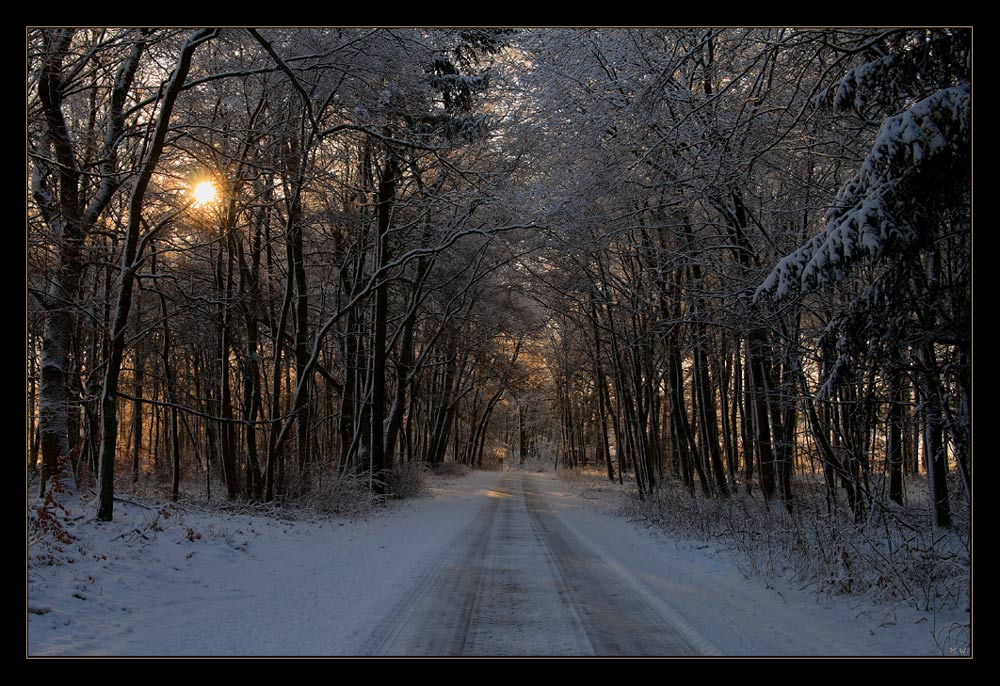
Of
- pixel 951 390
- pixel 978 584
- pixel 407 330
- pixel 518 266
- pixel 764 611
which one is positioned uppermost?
pixel 518 266

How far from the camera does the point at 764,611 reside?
18.9 feet

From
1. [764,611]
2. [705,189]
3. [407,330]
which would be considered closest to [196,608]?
[764,611]

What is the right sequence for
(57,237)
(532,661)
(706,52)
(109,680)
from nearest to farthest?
(109,680), (532,661), (57,237), (706,52)

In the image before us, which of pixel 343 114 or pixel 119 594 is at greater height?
pixel 343 114

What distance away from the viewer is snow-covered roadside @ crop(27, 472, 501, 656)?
468 cm

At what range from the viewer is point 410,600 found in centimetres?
595

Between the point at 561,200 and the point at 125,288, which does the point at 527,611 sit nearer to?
the point at 125,288

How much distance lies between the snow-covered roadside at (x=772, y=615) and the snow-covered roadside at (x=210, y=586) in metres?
2.78

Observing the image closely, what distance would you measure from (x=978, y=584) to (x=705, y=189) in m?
6.75

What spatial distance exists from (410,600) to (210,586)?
2329 millimetres

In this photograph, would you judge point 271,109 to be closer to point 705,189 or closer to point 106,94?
point 106,94

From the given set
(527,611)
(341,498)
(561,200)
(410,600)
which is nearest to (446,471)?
(341,498)

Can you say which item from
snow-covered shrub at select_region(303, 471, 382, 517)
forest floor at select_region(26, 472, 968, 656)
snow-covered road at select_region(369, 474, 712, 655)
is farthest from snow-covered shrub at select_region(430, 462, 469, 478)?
snow-covered road at select_region(369, 474, 712, 655)

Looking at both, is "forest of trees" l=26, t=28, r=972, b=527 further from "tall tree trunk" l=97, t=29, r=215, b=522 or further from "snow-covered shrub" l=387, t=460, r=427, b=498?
"snow-covered shrub" l=387, t=460, r=427, b=498
